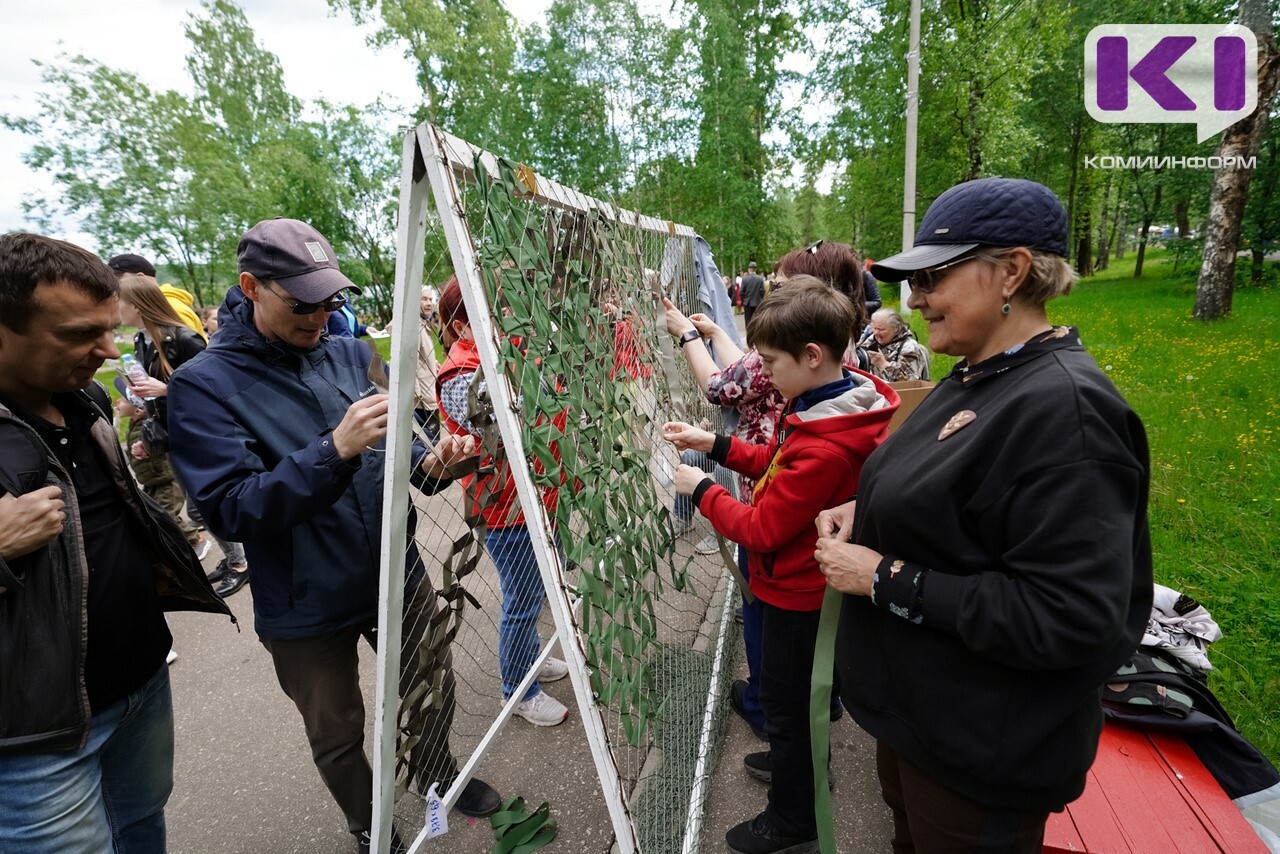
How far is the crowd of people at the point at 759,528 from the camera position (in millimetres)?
1037

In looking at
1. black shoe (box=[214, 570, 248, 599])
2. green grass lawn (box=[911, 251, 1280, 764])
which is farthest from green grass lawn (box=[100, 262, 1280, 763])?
black shoe (box=[214, 570, 248, 599])

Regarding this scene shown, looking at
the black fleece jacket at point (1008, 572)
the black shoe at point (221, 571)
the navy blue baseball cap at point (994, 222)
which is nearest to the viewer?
the black fleece jacket at point (1008, 572)

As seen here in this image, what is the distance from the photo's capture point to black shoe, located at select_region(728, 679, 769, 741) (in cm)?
259

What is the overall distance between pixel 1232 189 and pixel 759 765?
381 inches

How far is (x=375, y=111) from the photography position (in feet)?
72.6

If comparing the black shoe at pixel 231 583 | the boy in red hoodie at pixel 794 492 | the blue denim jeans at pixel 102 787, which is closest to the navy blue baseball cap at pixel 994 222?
the boy in red hoodie at pixel 794 492

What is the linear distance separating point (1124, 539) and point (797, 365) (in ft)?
2.92

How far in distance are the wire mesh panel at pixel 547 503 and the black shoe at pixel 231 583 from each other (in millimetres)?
2143

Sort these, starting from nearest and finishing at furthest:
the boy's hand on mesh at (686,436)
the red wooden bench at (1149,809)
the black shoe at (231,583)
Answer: the red wooden bench at (1149,809), the boy's hand on mesh at (686,436), the black shoe at (231,583)

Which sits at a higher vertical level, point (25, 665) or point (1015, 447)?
point (1015, 447)

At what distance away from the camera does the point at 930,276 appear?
120 centimetres

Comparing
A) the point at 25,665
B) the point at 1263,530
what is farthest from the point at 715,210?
the point at 25,665

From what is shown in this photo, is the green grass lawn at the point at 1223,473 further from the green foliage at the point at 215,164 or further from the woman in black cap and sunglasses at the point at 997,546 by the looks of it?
the green foliage at the point at 215,164

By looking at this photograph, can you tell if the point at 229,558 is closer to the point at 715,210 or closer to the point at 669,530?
the point at 669,530
